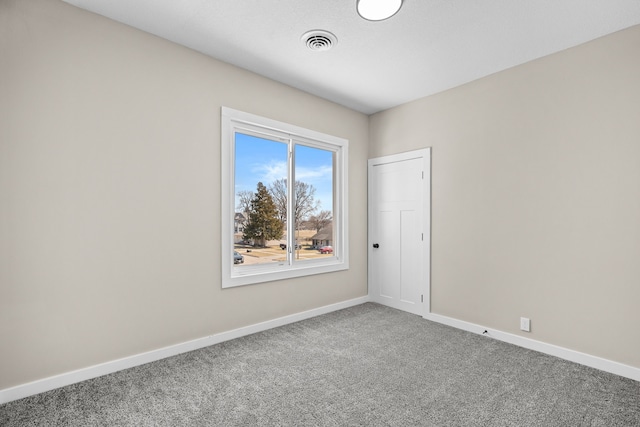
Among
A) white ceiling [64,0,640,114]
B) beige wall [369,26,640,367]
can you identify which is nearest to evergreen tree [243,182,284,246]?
white ceiling [64,0,640,114]

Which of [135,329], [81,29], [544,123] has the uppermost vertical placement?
[81,29]

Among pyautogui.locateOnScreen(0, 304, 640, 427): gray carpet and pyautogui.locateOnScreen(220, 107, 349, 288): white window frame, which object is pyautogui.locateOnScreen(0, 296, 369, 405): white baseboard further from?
pyautogui.locateOnScreen(220, 107, 349, 288): white window frame

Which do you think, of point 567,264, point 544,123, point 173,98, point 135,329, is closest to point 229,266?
point 135,329

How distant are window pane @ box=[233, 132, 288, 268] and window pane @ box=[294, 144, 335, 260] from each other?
0.23 meters

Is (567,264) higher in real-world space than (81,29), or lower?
lower

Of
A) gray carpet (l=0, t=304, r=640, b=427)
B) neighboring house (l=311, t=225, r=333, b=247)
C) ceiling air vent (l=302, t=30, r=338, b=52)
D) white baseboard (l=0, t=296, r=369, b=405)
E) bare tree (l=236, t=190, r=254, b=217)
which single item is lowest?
gray carpet (l=0, t=304, r=640, b=427)

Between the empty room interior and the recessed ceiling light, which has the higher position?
the recessed ceiling light

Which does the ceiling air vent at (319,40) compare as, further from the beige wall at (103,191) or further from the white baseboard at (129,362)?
the white baseboard at (129,362)

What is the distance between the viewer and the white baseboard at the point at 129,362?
2020 mm

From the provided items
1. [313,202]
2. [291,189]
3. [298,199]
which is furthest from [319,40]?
[313,202]

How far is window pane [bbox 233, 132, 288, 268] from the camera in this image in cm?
326

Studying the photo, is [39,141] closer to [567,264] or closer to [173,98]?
[173,98]

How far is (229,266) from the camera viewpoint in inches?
119

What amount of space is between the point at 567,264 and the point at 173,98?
12.2ft
